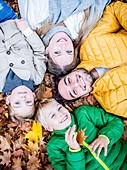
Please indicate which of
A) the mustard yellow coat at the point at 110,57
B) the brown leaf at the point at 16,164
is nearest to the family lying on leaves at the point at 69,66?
the mustard yellow coat at the point at 110,57

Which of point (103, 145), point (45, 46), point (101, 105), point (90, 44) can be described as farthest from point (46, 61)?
point (103, 145)

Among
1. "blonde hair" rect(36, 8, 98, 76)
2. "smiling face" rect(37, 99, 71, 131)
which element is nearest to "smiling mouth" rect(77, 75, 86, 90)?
"blonde hair" rect(36, 8, 98, 76)

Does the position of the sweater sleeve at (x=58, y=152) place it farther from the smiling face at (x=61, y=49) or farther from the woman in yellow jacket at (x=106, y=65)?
the smiling face at (x=61, y=49)

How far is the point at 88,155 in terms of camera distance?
272cm

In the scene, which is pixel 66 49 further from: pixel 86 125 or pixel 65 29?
pixel 86 125

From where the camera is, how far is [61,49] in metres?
2.85

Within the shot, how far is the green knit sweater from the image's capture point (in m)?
2.68

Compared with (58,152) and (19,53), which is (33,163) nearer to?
(58,152)

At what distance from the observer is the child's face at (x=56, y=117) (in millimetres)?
2750

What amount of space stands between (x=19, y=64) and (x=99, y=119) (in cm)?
71

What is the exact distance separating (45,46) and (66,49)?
0.53 feet

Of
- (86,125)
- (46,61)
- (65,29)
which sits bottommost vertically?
(86,125)

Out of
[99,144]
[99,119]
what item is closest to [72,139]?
[99,144]

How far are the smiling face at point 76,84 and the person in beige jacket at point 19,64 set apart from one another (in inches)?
8.0
